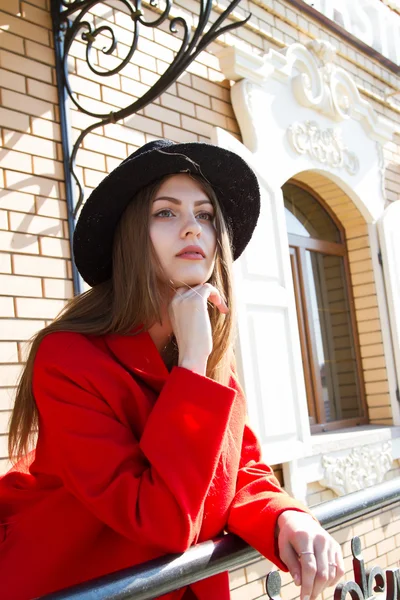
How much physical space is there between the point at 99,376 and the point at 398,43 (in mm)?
5458

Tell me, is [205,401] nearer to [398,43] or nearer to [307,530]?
[307,530]

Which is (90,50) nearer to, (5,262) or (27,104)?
(27,104)

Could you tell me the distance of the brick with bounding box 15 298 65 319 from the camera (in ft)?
9.02

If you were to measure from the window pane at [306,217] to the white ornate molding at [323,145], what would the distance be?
34 centimetres

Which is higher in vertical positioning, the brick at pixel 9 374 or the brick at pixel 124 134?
the brick at pixel 124 134

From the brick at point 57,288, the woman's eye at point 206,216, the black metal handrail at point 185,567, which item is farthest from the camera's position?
the brick at point 57,288

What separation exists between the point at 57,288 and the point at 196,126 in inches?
55.4

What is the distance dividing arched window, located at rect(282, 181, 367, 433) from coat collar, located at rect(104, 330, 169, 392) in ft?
11.3

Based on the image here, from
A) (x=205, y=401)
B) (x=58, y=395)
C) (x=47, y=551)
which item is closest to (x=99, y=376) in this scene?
(x=58, y=395)

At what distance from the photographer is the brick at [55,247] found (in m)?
2.88

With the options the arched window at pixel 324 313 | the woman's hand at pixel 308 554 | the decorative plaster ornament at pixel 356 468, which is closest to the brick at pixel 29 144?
the woman's hand at pixel 308 554

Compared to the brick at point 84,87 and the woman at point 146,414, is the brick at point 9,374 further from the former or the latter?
the brick at point 84,87

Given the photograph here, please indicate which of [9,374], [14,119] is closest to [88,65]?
[14,119]

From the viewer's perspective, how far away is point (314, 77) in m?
4.77
